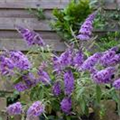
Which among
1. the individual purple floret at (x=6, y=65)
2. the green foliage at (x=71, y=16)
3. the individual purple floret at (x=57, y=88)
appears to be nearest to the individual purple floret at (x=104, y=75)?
the individual purple floret at (x=57, y=88)

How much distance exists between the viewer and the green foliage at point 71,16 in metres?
3.46

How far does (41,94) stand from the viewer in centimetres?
204

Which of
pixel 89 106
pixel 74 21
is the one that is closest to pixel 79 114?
pixel 89 106

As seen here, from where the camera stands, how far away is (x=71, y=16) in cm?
348

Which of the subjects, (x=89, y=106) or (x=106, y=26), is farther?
(x=106, y=26)

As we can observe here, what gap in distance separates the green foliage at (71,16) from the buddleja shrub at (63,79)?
136 cm

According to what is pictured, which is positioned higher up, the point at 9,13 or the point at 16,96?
the point at 9,13

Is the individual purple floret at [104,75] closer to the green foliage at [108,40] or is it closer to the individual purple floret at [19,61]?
the individual purple floret at [19,61]

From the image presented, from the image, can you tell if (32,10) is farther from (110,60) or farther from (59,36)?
(110,60)

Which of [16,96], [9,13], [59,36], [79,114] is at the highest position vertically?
[9,13]

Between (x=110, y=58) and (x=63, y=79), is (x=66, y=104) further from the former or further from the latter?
(x=110, y=58)

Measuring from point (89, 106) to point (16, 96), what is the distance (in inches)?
29.6

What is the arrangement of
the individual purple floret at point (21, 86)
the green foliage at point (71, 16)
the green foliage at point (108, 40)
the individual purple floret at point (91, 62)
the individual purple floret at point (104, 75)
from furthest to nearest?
1. the green foliage at point (71, 16)
2. the green foliage at point (108, 40)
3. the individual purple floret at point (21, 86)
4. the individual purple floret at point (91, 62)
5. the individual purple floret at point (104, 75)

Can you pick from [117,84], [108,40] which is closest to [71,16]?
[108,40]
